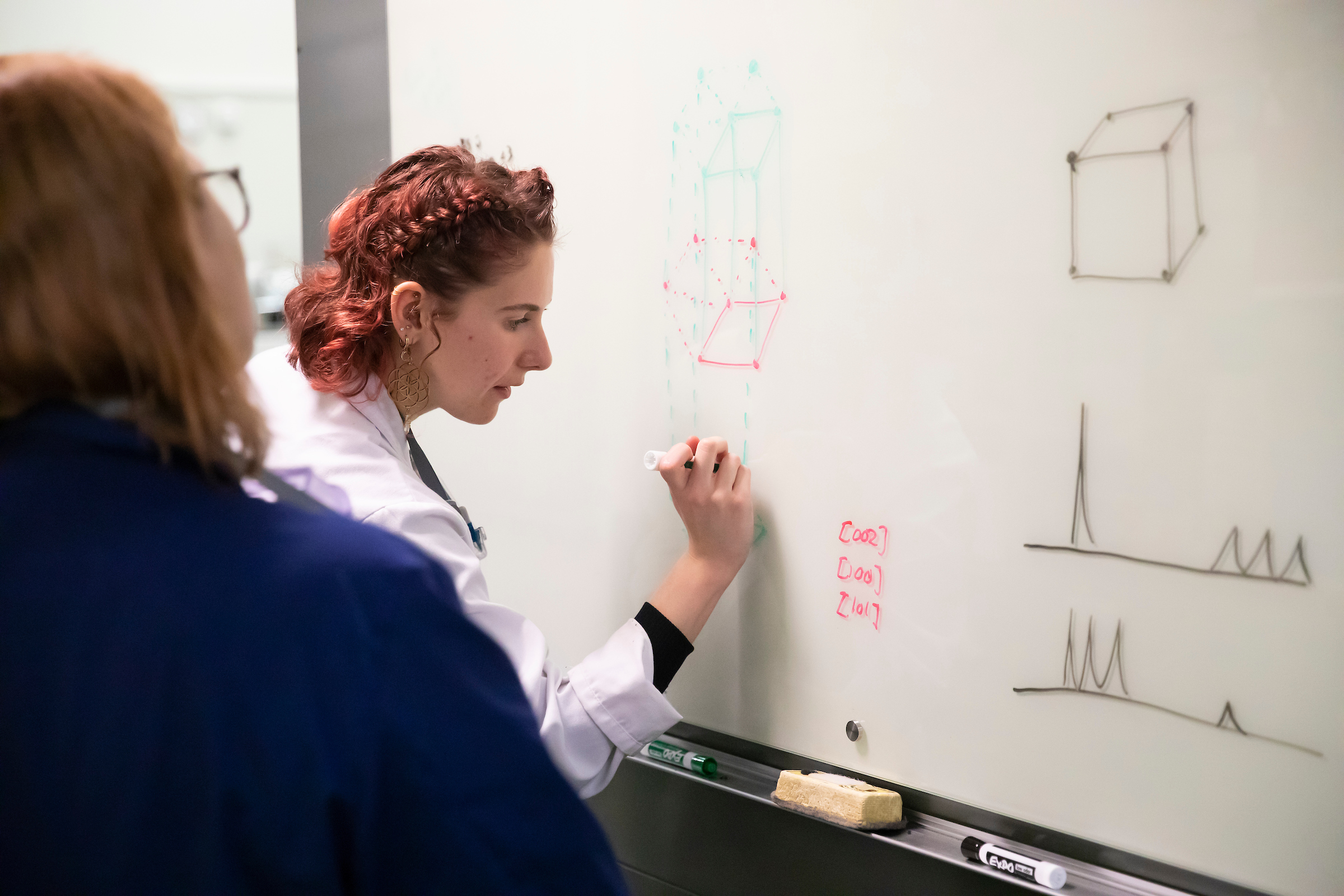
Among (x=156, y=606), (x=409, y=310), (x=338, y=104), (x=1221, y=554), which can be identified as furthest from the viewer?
(x=338, y=104)

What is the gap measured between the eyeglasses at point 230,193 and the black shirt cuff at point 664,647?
51cm

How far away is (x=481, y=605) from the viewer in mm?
749

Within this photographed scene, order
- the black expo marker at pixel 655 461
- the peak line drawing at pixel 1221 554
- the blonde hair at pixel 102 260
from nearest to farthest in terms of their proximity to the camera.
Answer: the blonde hair at pixel 102 260, the peak line drawing at pixel 1221 554, the black expo marker at pixel 655 461

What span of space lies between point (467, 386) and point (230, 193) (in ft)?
1.50

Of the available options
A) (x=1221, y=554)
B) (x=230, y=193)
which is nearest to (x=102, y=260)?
(x=230, y=193)

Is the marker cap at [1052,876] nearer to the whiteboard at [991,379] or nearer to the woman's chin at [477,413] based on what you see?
the whiteboard at [991,379]

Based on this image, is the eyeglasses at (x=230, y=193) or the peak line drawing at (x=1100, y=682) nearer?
the eyeglasses at (x=230, y=193)

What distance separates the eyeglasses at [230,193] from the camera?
1.36ft

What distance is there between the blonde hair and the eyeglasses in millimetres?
16

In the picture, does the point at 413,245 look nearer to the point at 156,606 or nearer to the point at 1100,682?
the point at 156,606

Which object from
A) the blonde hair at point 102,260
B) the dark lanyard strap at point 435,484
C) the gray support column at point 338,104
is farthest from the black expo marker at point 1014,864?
the gray support column at point 338,104

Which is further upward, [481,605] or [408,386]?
[408,386]

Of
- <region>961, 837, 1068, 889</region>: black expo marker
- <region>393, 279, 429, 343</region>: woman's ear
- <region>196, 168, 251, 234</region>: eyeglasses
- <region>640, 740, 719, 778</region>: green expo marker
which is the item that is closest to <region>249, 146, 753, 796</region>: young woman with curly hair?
<region>393, 279, 429, 343</region>: woman's ear

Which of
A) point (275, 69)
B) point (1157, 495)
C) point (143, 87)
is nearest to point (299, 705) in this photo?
point (143, 87)
